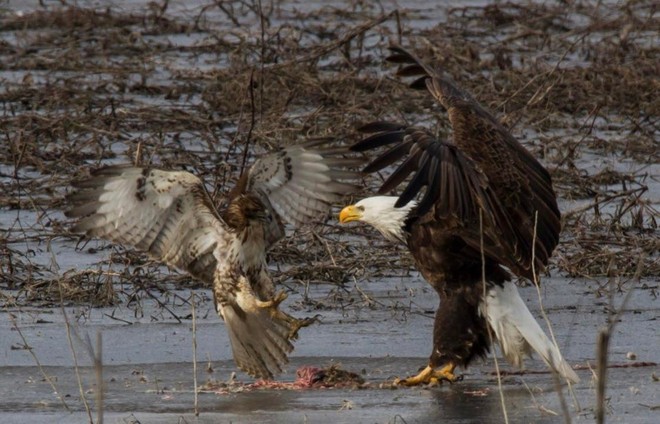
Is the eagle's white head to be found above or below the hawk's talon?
above

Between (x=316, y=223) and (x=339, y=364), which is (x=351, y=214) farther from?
(x=316, y=223)

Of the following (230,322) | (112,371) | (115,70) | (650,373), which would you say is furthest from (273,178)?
(115,70)

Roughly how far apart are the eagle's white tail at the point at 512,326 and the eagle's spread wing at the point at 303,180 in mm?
811

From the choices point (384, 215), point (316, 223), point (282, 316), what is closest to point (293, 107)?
point (316, 223)

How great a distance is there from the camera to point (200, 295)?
776cm

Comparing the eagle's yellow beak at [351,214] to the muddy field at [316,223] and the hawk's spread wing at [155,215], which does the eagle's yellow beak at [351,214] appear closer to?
the muddy field at [316,223]

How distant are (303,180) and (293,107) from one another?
19.9 feet

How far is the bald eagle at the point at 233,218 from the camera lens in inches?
250

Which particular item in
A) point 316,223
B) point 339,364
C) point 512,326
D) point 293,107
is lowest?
point 293,107

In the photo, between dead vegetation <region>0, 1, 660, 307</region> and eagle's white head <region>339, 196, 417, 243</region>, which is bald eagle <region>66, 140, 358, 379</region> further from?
dead vegetation <region>0, 1, 660, 307</region>

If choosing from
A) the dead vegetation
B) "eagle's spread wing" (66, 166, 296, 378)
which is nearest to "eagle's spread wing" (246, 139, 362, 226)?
"eagle's spread wing" (66, 166, 296, 378)

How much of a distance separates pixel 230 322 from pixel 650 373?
5.84ft

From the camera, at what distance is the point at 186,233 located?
6551mm

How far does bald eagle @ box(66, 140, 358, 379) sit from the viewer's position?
250 inches
